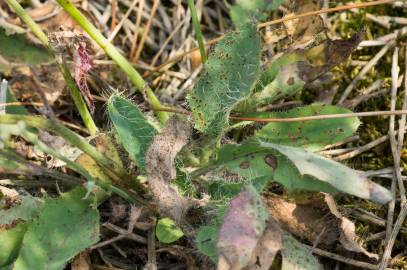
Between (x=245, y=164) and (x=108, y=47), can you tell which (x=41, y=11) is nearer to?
(x=108, y=47)

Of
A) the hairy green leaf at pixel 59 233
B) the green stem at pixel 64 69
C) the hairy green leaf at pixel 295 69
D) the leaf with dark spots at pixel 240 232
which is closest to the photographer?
the leaf with dark spots at pixel 240 232

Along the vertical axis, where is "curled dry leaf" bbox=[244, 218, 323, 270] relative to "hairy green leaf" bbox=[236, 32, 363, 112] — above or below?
below

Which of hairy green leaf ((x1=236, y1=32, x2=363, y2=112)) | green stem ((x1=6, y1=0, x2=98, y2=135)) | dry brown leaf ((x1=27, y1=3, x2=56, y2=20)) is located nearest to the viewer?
green stem ((x1=6, y1=0, x2=98, y2=135))

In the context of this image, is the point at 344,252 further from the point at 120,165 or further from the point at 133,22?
the point at 133,22

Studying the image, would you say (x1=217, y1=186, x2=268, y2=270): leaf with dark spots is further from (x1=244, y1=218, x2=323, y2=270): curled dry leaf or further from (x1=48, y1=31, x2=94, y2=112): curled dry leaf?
(x1=48, y1=31, x2=94, y2=112): curled dry leaf

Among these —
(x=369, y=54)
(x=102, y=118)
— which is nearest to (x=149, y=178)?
(x=102, y=118)

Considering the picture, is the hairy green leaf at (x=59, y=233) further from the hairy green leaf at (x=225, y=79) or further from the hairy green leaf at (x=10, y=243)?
the hairy green leaf at (x=225, y=79)

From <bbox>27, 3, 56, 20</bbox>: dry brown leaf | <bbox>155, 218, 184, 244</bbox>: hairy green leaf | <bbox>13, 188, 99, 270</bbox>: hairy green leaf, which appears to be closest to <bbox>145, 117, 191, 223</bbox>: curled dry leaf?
<bbox>155, 218, 184, 244</bbox>: hairy green leaf

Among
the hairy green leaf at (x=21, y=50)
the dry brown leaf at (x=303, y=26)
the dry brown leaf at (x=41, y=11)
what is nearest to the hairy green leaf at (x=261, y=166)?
the dry brown leaf at (x=303, y=26)
